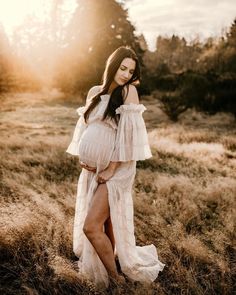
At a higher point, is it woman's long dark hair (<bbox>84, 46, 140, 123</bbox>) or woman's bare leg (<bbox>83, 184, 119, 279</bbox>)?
woman's long dark hair (<bbox>84, 46, 140, 123</bbox>)

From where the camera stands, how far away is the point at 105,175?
301cm

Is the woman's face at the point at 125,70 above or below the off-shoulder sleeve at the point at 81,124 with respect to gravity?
above

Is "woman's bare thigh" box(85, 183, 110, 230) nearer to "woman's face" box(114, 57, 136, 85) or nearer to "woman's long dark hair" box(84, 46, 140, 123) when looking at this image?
"woman's long dark hair" box(84, 46, 140, 123)

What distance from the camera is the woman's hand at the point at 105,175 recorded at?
3.00 m

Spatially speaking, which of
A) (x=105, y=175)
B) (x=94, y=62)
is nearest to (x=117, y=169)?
(x=105, y=175)

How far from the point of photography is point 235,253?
3.97 meters

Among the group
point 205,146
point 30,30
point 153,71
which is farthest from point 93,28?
point 205,146

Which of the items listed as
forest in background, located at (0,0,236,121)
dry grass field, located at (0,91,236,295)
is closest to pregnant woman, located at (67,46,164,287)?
dry grass field, located at (0,91,236,295)

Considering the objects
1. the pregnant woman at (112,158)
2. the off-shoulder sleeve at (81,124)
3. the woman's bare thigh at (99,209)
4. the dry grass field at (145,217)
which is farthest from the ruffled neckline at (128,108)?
the dry grass field at (145,217)

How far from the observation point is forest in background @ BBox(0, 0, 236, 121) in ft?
62.7

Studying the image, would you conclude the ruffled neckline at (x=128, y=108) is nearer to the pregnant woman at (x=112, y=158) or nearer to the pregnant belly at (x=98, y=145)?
the pregnant woman at (x=112, y=158)

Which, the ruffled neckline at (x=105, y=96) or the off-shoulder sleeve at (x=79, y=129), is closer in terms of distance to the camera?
the ruffled neckline at (x=105, y=96)

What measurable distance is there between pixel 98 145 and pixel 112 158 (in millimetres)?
163

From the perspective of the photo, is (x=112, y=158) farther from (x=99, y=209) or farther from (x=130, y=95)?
(x=130, y=95)
